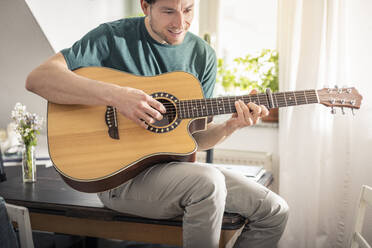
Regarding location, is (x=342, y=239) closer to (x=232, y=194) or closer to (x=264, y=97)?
(x=232, y=194)

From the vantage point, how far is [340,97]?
138cm

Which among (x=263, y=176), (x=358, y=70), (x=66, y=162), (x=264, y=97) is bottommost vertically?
(x=263, y=176)

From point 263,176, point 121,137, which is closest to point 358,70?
point 263,176

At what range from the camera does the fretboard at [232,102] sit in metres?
1.34

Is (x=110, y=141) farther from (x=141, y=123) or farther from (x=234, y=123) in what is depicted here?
(x=234, y=123)

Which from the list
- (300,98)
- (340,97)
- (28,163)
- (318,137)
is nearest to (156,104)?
(300,98)

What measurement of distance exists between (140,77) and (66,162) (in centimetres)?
40

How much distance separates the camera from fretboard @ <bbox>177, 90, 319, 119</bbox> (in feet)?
4.41

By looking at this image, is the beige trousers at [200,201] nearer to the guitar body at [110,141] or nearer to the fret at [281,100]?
the guitar body at [110,141]

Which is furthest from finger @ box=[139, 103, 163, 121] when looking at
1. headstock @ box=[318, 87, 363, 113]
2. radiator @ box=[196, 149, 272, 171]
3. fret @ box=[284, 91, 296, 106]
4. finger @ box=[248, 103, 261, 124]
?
radiator @ box=[196, 149, 272, 171]

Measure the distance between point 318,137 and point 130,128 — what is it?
1.19 m

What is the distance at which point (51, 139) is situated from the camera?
1336mm

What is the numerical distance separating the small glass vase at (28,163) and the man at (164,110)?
491 millimetres

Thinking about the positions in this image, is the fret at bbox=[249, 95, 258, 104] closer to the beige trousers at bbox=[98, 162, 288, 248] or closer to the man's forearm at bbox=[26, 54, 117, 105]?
the beige trousers at bbox=[98, 162, 288, 248]
